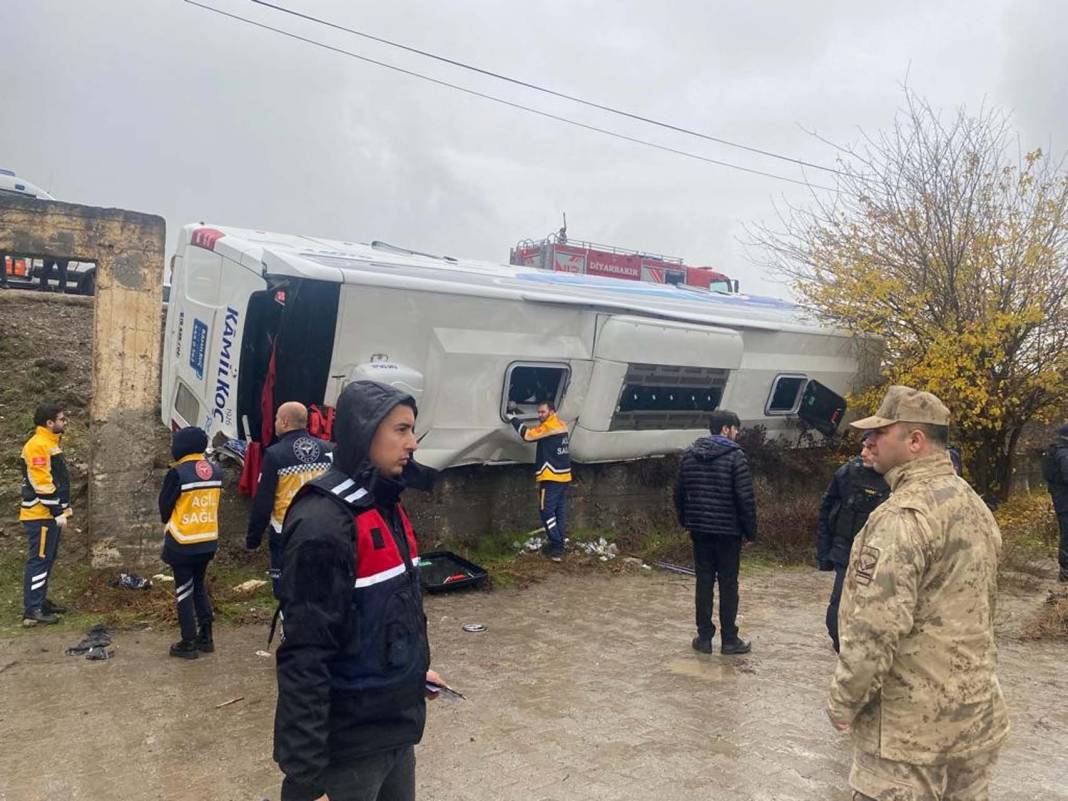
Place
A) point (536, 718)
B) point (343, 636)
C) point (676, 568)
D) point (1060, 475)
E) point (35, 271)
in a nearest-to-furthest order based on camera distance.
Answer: point (343, 636), point (536, 718), point (1060, 475), point (676, 568), point (35, 271)

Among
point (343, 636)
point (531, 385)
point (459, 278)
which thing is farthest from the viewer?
point (531, 385)

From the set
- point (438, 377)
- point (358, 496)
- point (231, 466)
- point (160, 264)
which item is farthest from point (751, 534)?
point (160, 264)

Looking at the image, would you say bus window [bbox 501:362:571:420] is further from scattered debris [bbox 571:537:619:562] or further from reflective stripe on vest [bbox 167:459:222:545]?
reflective stripe on vest [bbox 167:459:222:545]

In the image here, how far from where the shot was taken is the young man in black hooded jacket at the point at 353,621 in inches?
82.5

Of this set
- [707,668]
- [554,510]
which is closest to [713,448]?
[707,668]

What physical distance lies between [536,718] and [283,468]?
2.38m

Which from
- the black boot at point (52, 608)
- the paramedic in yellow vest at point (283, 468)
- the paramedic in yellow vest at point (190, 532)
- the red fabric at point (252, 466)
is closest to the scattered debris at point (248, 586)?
the red fabric at point (252, 466)

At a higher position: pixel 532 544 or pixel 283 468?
pixel 283 468

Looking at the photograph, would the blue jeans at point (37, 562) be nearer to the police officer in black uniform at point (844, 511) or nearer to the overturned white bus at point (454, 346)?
the overturned white bus at point (454, 346)

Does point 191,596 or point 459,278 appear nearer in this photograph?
point 191,596

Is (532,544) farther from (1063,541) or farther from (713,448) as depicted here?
(1063,541)

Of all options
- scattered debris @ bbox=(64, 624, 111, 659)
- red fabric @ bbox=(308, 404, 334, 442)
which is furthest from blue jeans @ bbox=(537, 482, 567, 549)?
scattered debris @ bbox=(64, 624, 111, 659)

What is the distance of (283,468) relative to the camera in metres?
5.56

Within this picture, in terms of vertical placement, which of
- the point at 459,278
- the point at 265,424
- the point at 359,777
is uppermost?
the point at 459,278
